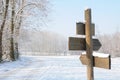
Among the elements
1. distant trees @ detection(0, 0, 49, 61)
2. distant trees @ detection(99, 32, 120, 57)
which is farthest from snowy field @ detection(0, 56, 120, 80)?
distant trees @ detection(99, 32, 120, 57)

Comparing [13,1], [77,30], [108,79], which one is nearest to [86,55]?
[77,30]

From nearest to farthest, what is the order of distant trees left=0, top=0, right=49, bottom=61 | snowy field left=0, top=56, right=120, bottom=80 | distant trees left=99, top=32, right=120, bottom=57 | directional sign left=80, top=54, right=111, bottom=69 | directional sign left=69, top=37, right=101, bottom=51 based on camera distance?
directional sign left=80, top=54, right=111, bottom=69, directional sign left=69, top=37, right=101, bottom=51, snowy field left=0, top=56, right=120, bottom=80, distant trees left=0, top=0, right=49, bottom=61, distant trees left=99, top=32, right=120, bottom=57

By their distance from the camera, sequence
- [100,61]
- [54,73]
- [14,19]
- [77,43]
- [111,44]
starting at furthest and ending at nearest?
[111,44] < [14,19] < [54,73] < [77,43] < [100,61]

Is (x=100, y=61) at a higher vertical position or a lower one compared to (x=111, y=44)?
higher

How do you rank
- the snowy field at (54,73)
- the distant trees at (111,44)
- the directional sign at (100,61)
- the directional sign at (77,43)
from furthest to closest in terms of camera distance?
1. the distant trees at (111,44)
2. the snowy field at (54,73)
3. the directional sign at (77,43)
4. the directional sign at (100,61)

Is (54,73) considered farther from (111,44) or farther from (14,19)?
(111,44)

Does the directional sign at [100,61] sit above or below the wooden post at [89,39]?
below

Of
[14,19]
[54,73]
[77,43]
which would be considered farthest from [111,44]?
[77,43]

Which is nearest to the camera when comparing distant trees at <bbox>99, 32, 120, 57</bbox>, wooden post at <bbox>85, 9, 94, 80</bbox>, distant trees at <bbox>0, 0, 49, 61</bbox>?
wooden post at <bbox>85, 9, 94, 80</bbox>

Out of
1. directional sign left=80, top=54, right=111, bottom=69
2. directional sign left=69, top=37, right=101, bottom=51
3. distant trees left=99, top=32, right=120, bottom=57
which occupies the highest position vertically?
directional sign left=69, top=37, right=101, bottom=51

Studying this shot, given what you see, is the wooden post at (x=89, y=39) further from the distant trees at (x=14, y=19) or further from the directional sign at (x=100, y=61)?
the distant trees at (x=14, y=19)

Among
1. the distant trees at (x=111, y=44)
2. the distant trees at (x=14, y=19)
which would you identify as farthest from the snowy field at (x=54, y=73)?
the distant trees at (x=111, y=44)

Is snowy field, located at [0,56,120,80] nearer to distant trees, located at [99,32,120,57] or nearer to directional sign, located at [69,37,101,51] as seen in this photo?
directional sign, located at [69,37,101,51]

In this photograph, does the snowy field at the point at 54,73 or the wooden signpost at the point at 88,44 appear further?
the snowy field at the point at 54,73
